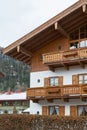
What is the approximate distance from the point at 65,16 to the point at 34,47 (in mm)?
4632

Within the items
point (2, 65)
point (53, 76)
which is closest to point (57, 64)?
point (53, 76)

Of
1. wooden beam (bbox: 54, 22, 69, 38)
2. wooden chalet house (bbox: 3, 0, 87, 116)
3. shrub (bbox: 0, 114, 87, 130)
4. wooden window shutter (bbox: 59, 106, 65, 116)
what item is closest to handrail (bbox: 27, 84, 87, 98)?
wooden chalet house (bbox: 3, 0, 87, 116)

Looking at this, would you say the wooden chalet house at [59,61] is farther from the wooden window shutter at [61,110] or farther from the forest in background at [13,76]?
the forest in background at [13,76]

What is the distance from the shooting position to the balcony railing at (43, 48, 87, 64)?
82.9 feet

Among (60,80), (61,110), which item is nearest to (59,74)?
(60,80)

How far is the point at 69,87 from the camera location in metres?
25.5

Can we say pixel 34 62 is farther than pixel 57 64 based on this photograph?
Yes

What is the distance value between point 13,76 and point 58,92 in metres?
93.4

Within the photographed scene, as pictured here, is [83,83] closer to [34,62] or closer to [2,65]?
[34,62]

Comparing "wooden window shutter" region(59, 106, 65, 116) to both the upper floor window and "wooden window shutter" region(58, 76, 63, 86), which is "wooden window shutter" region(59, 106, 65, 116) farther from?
the upper floor window

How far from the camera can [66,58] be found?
26.1m

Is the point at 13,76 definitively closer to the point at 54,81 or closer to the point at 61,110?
the point at 54,81

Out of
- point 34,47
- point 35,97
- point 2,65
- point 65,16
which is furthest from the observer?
point 2,65

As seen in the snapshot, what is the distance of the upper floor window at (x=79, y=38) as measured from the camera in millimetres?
26906
